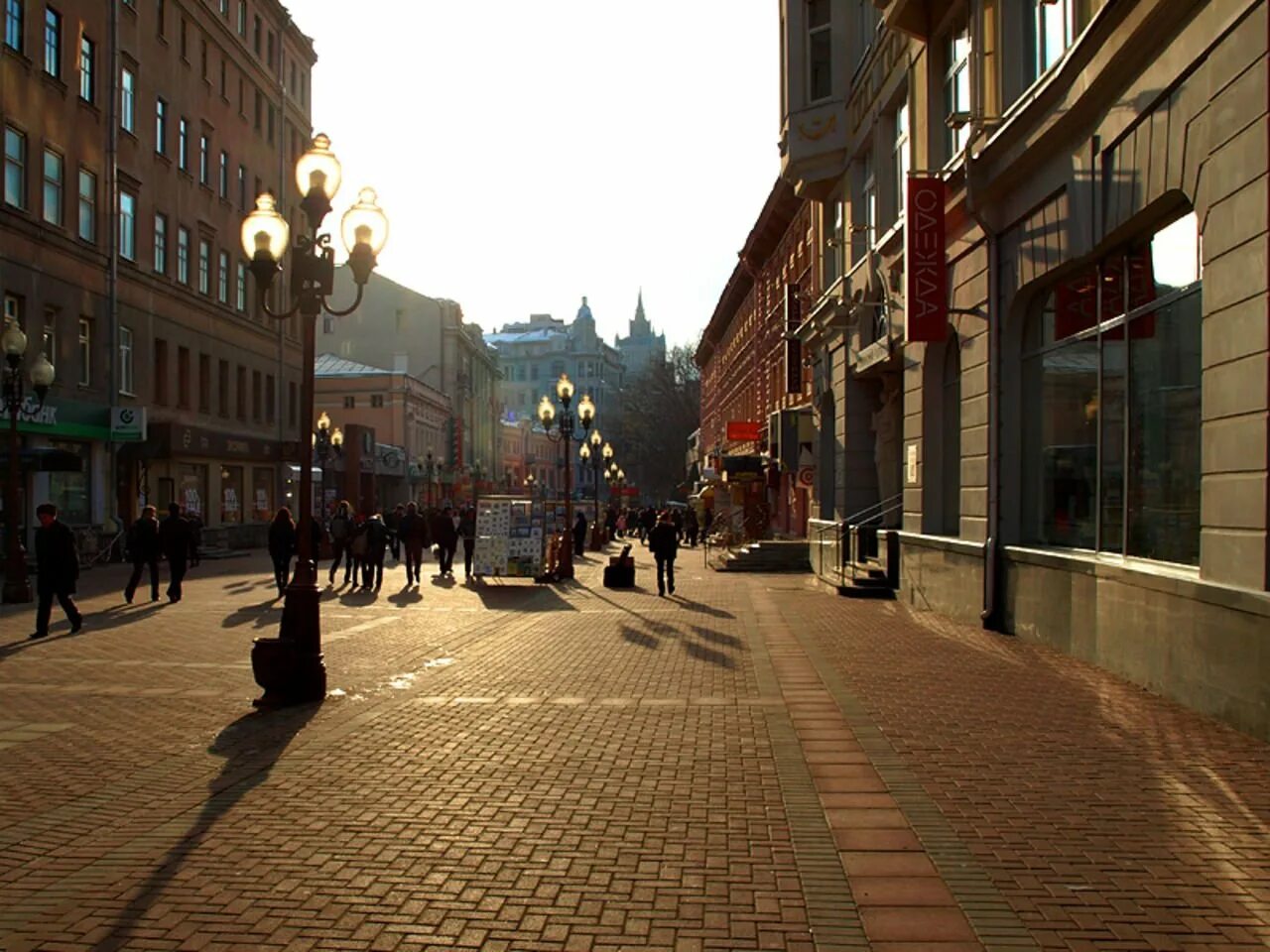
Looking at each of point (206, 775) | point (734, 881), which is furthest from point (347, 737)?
point (734, 881)

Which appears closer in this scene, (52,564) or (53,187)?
(52,564)

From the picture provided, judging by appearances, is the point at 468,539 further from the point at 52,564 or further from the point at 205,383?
the point at 205,383

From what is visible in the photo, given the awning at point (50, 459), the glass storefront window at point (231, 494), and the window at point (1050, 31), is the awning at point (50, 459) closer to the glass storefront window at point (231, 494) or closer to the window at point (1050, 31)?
the glass storefront window at point (231, 494)

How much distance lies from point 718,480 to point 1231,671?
4494cm

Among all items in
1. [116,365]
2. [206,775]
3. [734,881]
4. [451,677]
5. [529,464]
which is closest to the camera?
[734,881]

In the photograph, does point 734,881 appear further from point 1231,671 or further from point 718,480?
point 718,480

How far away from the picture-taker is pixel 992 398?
48.7 ft

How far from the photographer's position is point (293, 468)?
48625 millimetres

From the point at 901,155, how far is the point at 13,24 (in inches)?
805

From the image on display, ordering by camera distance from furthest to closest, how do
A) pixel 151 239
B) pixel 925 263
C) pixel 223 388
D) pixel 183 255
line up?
pixel 223 388 < pixel 183 255 < pixel 151 239 < pixel 925 263

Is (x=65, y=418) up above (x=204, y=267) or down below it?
below

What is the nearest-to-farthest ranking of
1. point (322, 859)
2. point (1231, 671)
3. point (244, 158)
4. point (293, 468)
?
point (322, 859) → point (1231, 671) → point (244, 158) → point (293, 468)

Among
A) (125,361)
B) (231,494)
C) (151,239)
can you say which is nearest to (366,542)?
(125,361)

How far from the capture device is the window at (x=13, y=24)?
27198mm
